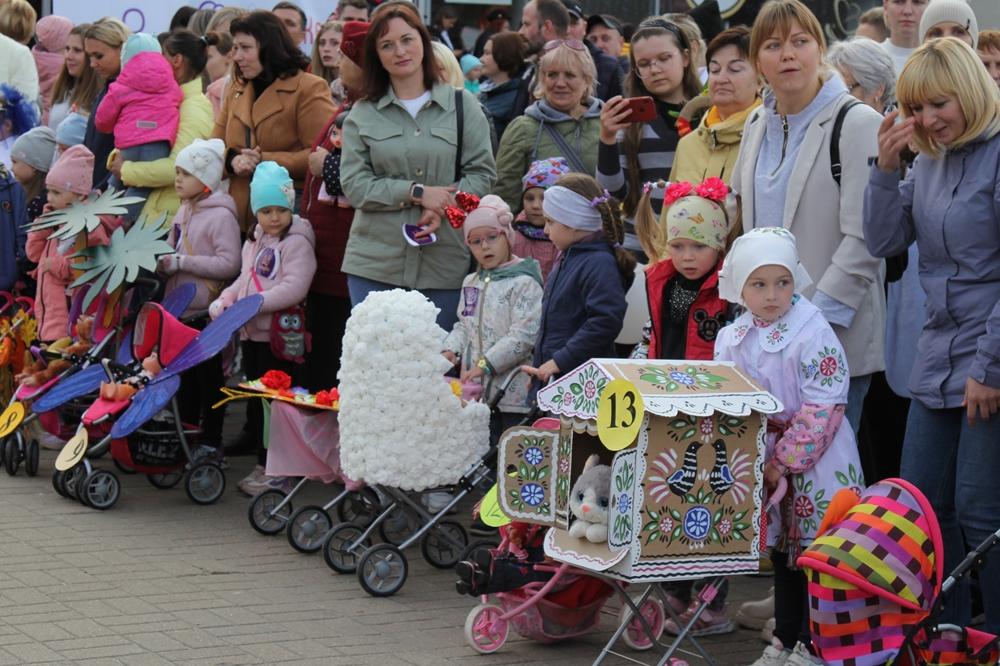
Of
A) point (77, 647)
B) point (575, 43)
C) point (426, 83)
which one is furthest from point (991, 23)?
point (77, 647)

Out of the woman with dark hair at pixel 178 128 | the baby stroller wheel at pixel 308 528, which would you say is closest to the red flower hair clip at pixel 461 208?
the baby stroller wheel at pixel 308 528

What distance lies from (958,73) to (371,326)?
2.51 meters

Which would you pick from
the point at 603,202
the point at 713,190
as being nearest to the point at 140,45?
the point at 603,202

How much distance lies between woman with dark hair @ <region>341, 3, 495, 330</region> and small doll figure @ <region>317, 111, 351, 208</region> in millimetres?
340

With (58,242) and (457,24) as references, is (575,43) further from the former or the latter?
(457,24)

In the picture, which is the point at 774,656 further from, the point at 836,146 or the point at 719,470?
the point at 836,146

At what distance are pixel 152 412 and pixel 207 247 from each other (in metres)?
1.26

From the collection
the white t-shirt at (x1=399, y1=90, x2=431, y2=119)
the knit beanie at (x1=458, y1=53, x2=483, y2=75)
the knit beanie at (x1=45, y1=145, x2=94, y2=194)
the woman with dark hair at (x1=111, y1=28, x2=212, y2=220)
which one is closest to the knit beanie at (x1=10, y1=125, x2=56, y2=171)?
the woman with dark hair at (x1=111, y1=28, x2=212, y2=220)

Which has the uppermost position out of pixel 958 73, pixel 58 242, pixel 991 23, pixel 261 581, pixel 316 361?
pixel 991 23

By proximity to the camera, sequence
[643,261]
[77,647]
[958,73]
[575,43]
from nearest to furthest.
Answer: [958,73], [77,647], [643,261], [575,43]

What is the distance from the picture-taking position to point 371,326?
242 inches

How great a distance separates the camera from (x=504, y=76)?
9.62 meters

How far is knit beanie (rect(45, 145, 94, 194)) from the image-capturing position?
326 inches

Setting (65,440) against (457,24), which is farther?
(457,24)
